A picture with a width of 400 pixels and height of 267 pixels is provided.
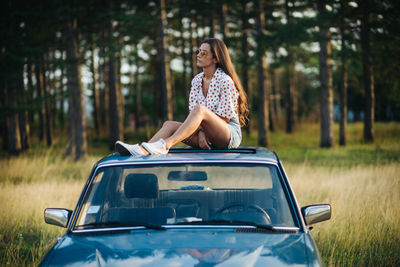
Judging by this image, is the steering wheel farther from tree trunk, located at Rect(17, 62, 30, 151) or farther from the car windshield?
tree trunk, located at Rect(17, 62, 30, 151)

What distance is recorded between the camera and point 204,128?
465 centimetres

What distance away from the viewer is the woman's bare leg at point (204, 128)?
4.30m

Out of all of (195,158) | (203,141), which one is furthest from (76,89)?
(195,158)

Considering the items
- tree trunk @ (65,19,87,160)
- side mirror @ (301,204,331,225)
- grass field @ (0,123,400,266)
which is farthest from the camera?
tree trunk @ (65,19,87,160)

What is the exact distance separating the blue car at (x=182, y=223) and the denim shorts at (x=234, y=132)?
671mm

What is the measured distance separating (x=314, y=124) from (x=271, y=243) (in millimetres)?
32686

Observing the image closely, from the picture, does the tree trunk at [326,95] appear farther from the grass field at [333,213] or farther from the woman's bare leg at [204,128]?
the woman's bare leg at [204,128]

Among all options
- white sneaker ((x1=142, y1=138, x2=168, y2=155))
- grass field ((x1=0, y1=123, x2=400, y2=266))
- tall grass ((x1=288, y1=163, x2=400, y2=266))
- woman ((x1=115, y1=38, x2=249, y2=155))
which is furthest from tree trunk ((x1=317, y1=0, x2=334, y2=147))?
white sneaker ((x1=142, y1=138, x2=168, y2=155))

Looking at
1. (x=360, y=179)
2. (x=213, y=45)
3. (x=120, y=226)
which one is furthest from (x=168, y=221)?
(x=360, y=179)

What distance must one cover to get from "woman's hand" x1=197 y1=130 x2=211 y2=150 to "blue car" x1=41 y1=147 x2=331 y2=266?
539mm

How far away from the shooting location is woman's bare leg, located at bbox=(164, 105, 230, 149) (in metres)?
4.30

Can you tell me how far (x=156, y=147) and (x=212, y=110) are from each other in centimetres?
125

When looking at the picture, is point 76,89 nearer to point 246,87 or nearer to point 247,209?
point 246,87

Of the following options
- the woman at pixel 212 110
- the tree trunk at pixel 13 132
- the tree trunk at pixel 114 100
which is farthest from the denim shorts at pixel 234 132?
the tree trunk at pixel 114 100
